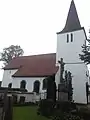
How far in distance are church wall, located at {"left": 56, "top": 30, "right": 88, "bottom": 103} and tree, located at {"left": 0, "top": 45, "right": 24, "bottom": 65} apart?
1587cm

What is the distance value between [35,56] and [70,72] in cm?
1007

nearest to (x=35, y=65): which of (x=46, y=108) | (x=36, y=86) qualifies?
(x=36, y=86)

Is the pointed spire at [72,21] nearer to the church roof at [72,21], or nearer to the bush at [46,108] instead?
the church roof at [72,21]

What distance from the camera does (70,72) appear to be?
30.1 m

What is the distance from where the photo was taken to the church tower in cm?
2891

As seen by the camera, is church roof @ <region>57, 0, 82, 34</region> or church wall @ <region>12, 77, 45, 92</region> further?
church roof @ <region>57, 0, 82, 34</region>

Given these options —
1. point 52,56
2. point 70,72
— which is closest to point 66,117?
point 70,72

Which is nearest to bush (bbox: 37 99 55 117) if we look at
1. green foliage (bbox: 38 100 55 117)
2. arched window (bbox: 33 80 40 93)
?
green foliage (bbox: 38 100 55 117)

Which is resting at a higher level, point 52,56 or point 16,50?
point 16,50

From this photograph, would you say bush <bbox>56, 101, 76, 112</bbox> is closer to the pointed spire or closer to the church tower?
the church tower

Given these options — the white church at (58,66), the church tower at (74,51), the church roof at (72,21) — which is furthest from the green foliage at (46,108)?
the church roof at (72,21)

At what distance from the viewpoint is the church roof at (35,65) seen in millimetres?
31028

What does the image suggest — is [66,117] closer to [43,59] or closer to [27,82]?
[27,82]

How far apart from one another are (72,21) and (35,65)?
36.2ft
